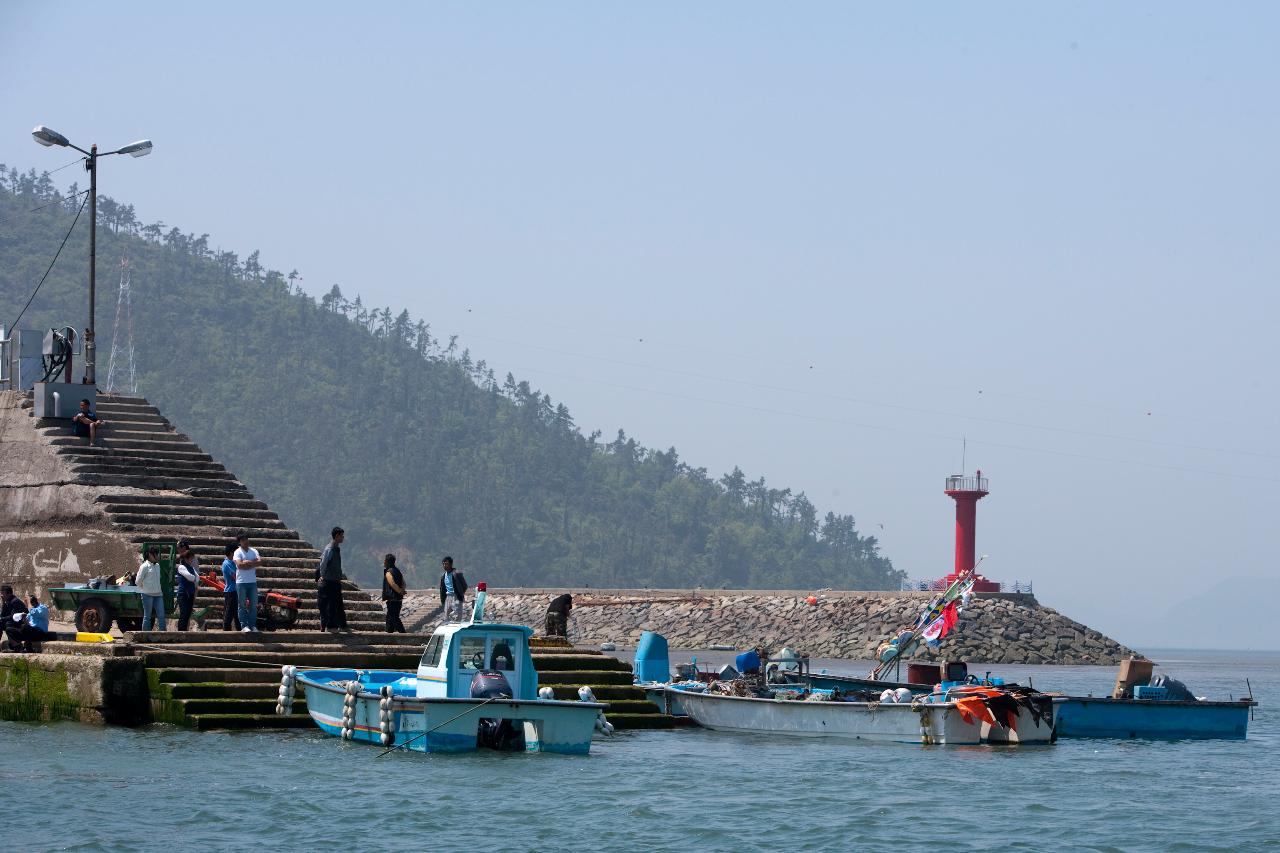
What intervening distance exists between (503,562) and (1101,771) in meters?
153

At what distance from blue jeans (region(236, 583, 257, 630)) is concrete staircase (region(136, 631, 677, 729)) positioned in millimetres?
374

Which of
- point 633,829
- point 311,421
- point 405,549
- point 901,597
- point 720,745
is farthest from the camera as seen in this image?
point 311,421

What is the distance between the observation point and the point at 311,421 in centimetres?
19025

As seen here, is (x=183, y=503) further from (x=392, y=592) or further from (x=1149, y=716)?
(x=1149, y=716)

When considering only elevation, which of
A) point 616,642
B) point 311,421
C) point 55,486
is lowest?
point 616,642

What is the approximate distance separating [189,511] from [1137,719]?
57.7 feet

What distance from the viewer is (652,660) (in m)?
33.9

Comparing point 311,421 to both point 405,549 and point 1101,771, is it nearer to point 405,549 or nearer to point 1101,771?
point 405,549

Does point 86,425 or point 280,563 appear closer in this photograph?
point 280,563

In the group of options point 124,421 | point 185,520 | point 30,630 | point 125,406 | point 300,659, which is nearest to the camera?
point 300,659

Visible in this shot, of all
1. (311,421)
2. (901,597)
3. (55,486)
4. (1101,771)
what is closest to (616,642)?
(901,597)

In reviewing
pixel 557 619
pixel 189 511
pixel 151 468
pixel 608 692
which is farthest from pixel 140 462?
pixel 608 692

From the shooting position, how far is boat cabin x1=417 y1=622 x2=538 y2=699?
78.8 feet

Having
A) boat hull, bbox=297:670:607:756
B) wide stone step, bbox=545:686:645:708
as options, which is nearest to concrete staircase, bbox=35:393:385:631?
wide stone step, bbox=545:686:645:708
